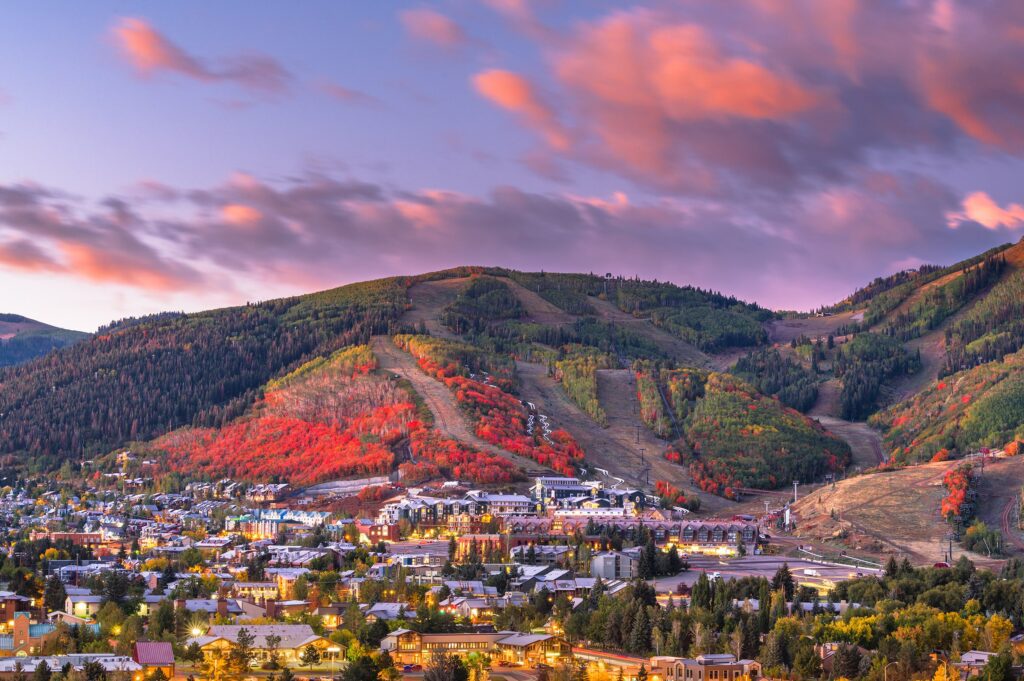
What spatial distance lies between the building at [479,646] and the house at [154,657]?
12.0 metres

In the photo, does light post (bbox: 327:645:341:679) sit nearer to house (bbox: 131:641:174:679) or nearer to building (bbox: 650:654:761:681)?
house (bbox: 131:641:174:679)

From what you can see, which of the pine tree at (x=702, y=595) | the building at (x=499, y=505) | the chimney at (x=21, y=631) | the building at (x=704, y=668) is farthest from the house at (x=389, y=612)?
the building at (x=499, y=505)

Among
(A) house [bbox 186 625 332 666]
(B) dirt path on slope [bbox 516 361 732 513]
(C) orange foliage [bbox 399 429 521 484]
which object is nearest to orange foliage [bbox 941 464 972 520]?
(B) dirt path on slope [bbox 516 361 732 513]

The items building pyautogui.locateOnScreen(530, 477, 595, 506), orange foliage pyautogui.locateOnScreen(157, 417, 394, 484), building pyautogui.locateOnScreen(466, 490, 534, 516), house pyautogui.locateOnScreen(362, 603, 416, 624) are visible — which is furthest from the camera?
orange foliage pyautogui.locateOnScreen(157, 417, 394, 484)

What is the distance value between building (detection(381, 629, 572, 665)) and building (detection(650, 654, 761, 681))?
7.13m

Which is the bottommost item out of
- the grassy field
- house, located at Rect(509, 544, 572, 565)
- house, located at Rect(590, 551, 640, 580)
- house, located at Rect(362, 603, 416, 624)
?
house, located at Rect(362, 603, 416, 624)

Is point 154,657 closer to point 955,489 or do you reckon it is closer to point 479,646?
point 479,646

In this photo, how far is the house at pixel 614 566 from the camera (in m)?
116

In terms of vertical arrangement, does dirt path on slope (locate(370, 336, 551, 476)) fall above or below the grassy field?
above

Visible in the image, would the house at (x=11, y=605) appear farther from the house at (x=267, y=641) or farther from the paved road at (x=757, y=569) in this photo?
the paved road at (x=757, y=569)

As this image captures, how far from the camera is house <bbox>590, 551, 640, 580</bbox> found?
381 feet

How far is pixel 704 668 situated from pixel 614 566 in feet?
112

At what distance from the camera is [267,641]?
3590 inches

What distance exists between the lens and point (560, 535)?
13538 cm
